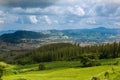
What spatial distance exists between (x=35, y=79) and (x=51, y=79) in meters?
7.50

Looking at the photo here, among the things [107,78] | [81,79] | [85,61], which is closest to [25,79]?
[81,79]

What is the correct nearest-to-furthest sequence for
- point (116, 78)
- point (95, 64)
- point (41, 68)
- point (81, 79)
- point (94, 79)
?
point (94, 79), point (116, 78), point (81, 79), point (95, 64), point (41, 68)

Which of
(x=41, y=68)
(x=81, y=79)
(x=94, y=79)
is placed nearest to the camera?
(x=94, y=79)

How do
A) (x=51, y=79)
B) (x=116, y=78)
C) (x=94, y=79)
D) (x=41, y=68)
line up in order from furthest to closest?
(x=41, y=68) < (x=51, y=79) < (x=116, y=78) < (x=94, y=79)

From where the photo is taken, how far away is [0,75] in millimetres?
130000

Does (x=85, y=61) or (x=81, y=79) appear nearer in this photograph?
(x=81, y=79)

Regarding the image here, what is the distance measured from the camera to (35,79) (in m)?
124

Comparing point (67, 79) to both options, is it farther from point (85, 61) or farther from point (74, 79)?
point (85, 61)

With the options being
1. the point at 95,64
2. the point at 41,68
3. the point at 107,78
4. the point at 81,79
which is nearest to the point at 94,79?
the point at 107,78

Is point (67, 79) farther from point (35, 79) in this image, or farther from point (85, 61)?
point (85, 61)

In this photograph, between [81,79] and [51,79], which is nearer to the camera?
[81,79]

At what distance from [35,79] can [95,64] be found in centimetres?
6968

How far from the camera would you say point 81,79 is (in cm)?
11500

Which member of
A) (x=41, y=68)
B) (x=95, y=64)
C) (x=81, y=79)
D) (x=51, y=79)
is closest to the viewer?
(x=81, y=79)
